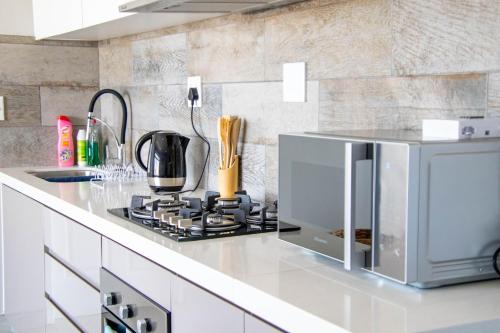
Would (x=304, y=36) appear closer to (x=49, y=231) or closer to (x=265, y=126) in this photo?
(x=265, y=126)

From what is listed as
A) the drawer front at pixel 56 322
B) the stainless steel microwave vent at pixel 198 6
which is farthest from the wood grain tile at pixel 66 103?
the stainless steel microwave vent at pixel 198 6

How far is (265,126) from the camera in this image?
238 centimetres

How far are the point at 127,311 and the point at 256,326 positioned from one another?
0.68m

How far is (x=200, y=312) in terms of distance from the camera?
1532 millimetres

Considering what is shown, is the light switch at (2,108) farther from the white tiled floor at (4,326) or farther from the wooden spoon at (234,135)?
the wooden spoon at (234,135)

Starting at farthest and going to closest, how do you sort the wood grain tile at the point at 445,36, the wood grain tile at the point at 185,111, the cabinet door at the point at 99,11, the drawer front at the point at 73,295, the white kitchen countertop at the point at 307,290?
1. the wood grain tile at the point at 185,111
2. the cabinet door at the point at 99,11
3. the drawer front at the point at 73,295
4. the wood grain tile at the point at 445,36
5. the white kitchen countertop at the point at 307,290

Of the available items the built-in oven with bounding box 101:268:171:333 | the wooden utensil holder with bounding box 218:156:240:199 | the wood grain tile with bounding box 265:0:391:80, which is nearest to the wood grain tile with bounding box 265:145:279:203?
the wooden utensil holder with bounding box 218:156:240:199

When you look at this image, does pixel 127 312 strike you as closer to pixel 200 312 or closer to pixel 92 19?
pixel 200 312

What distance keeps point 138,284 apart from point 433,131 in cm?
92

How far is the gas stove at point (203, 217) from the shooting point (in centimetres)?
185

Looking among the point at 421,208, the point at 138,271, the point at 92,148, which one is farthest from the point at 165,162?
the point at 421,208

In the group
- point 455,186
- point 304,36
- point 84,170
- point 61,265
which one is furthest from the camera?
point 84,170

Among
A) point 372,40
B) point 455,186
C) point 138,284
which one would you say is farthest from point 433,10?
point 138,284

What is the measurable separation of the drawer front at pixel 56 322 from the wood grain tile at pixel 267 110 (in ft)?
3.03
